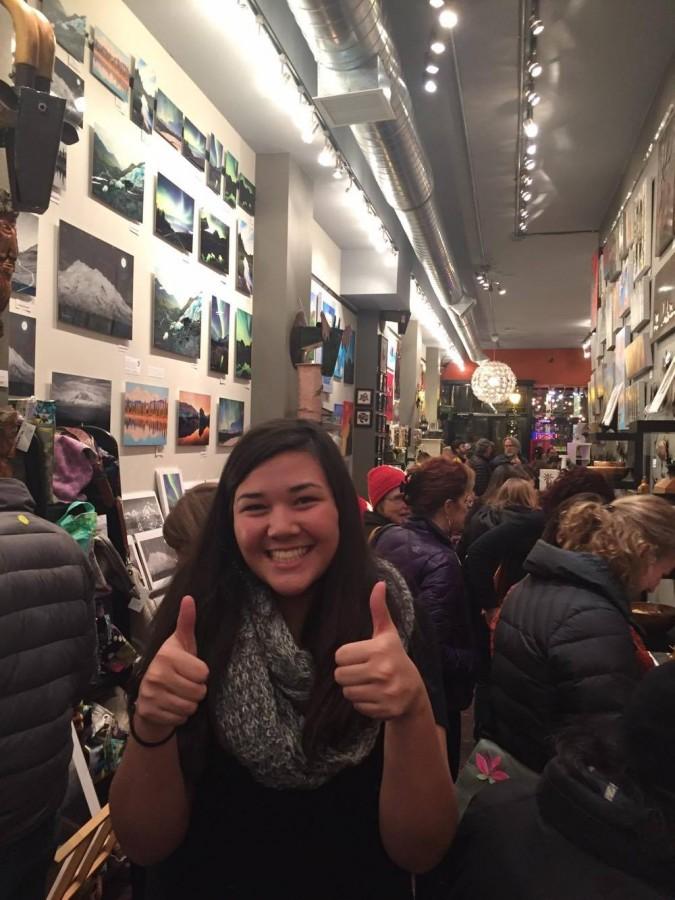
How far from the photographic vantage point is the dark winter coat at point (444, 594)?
2.48m

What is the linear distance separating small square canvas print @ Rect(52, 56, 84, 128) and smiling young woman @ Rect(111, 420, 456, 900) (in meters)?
2.21

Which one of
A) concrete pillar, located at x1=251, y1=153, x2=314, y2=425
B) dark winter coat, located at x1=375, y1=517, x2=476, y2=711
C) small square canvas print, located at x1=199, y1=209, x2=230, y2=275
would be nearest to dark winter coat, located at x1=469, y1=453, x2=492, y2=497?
concrete pillar, located at x1=251, y1=153, x2=314, y2=425

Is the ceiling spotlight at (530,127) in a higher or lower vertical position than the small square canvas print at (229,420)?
higher

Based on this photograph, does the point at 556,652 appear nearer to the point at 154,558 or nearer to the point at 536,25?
the point at 154,558

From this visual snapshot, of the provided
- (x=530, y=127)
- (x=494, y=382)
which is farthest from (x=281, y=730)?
(x=494, y=382)

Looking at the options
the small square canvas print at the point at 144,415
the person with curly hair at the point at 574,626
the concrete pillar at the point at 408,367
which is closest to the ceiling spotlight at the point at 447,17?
the small square canvas print at the point at 144,415

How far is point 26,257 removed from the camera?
8.22ft

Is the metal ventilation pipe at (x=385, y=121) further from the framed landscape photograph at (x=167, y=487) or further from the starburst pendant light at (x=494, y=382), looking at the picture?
the starburst pendant light at (x=494, y=382)

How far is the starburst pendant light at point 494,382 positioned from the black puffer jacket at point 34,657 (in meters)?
9.82

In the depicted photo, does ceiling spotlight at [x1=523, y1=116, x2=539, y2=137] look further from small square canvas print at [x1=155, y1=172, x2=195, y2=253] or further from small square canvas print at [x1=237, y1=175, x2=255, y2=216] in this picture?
small square canvas print at [x1=155, y1=172, x2=195, y2=253]

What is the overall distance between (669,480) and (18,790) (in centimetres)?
266

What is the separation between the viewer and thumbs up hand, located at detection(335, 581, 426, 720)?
91 cm

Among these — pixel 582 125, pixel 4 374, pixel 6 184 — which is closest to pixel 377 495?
pixel 4 374

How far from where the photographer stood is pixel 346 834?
3.54 feet
